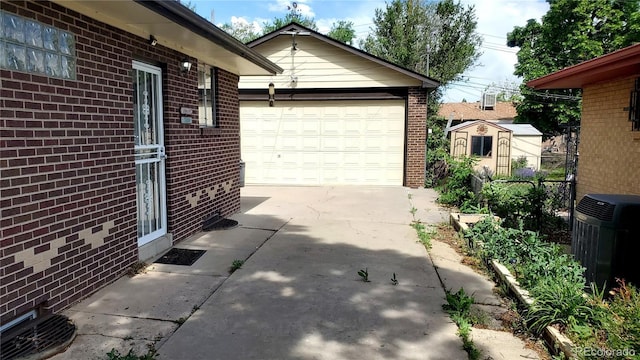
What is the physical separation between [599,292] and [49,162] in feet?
15.9

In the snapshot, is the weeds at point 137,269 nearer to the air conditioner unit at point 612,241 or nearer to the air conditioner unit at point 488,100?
the air conditioner unit at point 612,241

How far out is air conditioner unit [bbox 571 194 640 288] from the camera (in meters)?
3.75

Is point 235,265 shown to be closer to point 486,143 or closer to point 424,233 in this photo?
point 424,233

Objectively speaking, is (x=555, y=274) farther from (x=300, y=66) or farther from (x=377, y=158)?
(x=300, y=66)

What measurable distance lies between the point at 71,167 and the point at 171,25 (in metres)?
1.86

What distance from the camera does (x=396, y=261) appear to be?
5570 millimetres

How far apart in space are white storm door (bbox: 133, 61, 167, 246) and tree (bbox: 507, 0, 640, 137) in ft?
67.8

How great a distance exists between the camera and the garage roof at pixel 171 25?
12.8 feet

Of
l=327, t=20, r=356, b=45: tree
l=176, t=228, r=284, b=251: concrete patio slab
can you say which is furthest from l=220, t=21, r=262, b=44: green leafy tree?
l=176, t=228, r=284, b=251: concrete patio slab

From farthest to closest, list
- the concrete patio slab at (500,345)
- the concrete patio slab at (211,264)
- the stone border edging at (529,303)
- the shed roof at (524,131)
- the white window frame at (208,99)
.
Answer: the shed roof at (524,131) < the white window frame at (208,99) < the concrete patio slab at (211,264) < the concrete patio slab at (500,345) < the stone border edging at (529,303)

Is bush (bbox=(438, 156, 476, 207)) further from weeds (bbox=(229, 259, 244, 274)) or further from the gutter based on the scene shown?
weeds (bbox=(229, 259, 244, 274))

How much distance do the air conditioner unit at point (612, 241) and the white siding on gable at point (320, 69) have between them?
29.1 feet

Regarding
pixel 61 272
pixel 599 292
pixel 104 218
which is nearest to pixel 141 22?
pixel 104 218

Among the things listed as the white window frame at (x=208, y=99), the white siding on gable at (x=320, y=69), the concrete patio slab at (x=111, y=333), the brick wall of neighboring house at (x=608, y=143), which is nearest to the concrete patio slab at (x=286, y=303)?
the concrete patio slab at (x=111, y=333)
